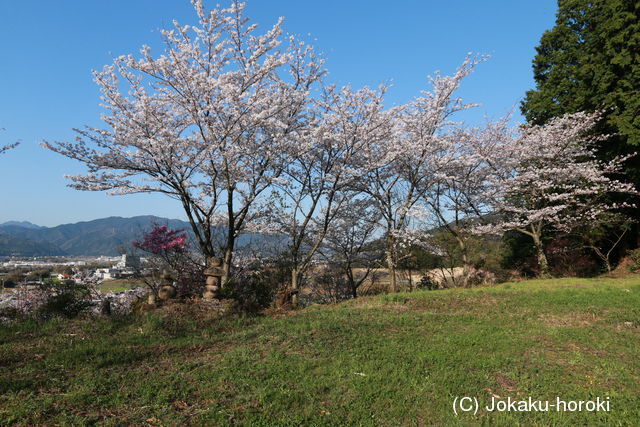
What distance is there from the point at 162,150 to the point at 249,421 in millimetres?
7967

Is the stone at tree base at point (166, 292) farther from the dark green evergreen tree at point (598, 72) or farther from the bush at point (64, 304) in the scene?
the dark green evergreen tree at point (598, 72)

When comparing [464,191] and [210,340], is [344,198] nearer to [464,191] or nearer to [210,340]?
[464,191]

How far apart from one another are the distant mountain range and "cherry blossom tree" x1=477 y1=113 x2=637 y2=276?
10.4m

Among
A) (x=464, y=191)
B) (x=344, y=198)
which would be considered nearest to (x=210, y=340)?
(x=344, y=198)

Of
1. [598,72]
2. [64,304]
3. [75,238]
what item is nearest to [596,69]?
[598,72]

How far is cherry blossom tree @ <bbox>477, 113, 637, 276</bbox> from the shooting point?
14.7m

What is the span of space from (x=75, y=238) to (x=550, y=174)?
179394 millimetres

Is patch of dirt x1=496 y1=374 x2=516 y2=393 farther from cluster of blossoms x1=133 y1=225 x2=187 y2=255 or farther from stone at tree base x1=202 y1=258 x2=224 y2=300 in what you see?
cluster of blossoms x1=133 y1=225 x2=187 y2=255

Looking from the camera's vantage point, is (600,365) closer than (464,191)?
Yes

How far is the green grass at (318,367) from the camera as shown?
3.78 meters

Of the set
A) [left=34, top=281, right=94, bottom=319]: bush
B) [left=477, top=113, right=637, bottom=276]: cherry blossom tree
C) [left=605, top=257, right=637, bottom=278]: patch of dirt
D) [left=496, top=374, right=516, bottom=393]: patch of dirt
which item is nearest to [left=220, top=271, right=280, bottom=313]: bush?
[left=34, top=281, right=94, bottom=319]: bush

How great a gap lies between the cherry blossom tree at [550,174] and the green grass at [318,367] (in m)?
7.51

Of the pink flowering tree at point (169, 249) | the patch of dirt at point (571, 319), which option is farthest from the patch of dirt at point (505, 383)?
the pink flowering tree at point (169, 249)

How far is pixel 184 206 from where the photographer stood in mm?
10844
